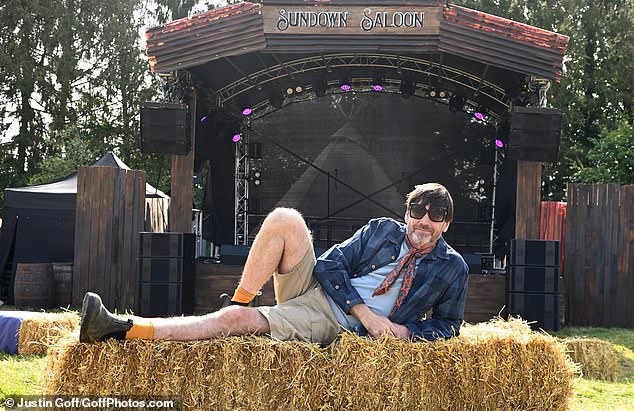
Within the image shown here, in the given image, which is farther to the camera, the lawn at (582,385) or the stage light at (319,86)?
the stage light at (319,86)

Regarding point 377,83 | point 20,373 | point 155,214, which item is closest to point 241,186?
point 155,214

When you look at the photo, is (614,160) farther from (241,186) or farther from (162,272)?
(162,272)

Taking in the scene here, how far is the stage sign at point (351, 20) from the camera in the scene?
7430mm

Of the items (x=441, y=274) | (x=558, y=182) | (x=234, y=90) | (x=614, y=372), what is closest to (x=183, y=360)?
(x=441, y=274)

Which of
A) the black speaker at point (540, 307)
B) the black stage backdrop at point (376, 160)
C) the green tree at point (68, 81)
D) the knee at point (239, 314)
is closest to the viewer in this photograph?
the knee at point (239, 314)

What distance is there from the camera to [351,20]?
24.5ft

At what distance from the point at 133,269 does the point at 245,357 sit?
564cm

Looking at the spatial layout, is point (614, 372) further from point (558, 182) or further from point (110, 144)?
point (110, 144)

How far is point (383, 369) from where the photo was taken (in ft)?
9.11

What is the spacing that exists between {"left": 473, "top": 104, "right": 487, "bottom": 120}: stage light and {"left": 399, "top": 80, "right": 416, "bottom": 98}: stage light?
3.01 ft

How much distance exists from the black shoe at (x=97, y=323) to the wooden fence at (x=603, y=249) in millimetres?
5985

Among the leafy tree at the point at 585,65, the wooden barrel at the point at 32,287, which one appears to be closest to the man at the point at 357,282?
the wooden barrel at the point at 32,287

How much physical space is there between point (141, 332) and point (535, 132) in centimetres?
562

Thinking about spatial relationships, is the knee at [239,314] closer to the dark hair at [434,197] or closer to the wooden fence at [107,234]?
the dark hair at [434,197]
